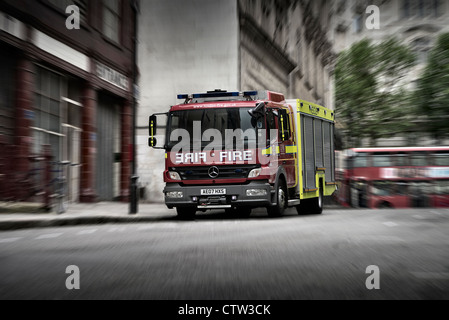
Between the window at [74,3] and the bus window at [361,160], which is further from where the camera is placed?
the bus window at [361,160]

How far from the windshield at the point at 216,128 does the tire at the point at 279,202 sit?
1354 millimetres

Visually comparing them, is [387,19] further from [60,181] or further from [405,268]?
[405,268]

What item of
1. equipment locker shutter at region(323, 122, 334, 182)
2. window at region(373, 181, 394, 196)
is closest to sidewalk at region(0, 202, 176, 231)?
equipment locker shutter at region(323, 122, 334, 182)

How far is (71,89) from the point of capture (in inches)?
693

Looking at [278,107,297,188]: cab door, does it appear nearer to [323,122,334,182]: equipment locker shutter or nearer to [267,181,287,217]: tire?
[267,181,287,217]: tire

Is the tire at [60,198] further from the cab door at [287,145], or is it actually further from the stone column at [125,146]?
the stone column at [125,146]

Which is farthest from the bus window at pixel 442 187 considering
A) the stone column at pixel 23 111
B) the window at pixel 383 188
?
the stone column at pixel 23 111

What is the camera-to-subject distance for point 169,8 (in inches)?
959

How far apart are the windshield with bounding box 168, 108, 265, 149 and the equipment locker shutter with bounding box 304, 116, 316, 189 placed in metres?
2.79

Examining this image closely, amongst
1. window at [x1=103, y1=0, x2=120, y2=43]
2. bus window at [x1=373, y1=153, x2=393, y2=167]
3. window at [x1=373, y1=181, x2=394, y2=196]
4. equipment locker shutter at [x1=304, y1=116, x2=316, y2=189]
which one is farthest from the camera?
bus window at [x1=373, y1=153, x2=393, y2=167]

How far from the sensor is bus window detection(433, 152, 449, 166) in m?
28.2

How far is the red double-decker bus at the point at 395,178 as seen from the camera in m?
26.6

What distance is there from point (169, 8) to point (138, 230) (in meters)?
15.4
